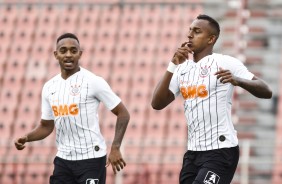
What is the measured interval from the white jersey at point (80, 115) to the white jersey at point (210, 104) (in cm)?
111

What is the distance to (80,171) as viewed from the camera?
748cm

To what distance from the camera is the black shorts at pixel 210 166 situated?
21.5 ft

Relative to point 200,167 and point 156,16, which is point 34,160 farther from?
point 200,167

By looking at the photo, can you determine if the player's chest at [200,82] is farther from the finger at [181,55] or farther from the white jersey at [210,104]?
the finger at [181,55]

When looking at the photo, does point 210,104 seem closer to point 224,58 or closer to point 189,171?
point 224,58

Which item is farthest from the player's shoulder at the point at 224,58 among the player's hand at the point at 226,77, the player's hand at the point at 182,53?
the player's hand at the point at 226,77

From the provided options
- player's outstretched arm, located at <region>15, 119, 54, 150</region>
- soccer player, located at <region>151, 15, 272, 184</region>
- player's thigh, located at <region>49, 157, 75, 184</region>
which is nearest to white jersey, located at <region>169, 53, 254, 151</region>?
soccer player, located at <region>151, 15, 272, 184</region>

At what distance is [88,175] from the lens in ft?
24.3

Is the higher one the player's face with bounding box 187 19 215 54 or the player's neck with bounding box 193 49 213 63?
the player's face with bounding box 187 19 215 54

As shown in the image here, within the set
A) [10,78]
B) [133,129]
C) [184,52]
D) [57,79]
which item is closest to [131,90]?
[133,129]

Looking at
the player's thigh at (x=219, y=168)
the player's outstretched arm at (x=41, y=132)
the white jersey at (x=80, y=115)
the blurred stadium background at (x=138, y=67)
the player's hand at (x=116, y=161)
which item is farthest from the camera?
the blurred stadium background at (x=138, y=67)

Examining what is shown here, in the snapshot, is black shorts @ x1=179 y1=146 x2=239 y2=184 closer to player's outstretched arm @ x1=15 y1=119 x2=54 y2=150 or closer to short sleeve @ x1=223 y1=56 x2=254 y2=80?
short sleeve @ x1=223 y1=56 x2=254 y2=80

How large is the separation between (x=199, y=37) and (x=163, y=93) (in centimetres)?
54

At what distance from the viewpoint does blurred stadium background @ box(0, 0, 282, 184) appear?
13441 mm
